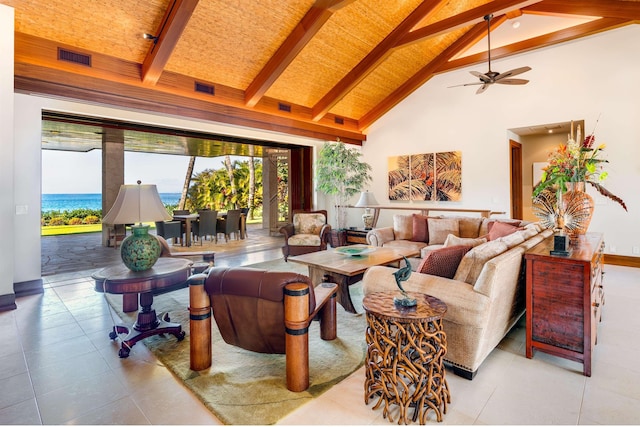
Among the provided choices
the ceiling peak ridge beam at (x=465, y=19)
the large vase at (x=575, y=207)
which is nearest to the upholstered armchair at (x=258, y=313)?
the large vase at (x=575, y=207)

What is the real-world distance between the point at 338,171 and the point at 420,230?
273 centimetres

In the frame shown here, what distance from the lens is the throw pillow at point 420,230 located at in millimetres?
5371

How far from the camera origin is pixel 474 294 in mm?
2010

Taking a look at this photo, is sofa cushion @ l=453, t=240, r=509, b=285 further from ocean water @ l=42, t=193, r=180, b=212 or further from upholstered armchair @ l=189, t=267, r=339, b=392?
ocean water @ l=42, t=193, r=180, b=212

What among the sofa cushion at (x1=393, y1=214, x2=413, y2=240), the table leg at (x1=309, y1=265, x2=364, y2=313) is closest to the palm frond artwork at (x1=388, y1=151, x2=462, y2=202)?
the sofa cushion at (x1=393, y1=214, x2=413, y2=240)

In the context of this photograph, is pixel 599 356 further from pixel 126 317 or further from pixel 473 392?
pixel 126 317

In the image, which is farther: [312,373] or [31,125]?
[31,125]

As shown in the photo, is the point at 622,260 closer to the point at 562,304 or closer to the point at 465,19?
the point at 562,304

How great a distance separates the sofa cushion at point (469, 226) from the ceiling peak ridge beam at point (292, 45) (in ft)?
12.1

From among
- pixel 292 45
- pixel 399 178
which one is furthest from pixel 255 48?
pixel 399 178

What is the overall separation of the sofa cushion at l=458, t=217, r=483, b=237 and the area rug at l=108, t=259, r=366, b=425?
2.87 m

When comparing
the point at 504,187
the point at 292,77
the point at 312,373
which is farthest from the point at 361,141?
the point at 312,373

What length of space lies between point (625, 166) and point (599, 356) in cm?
459

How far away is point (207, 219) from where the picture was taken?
7.76m
